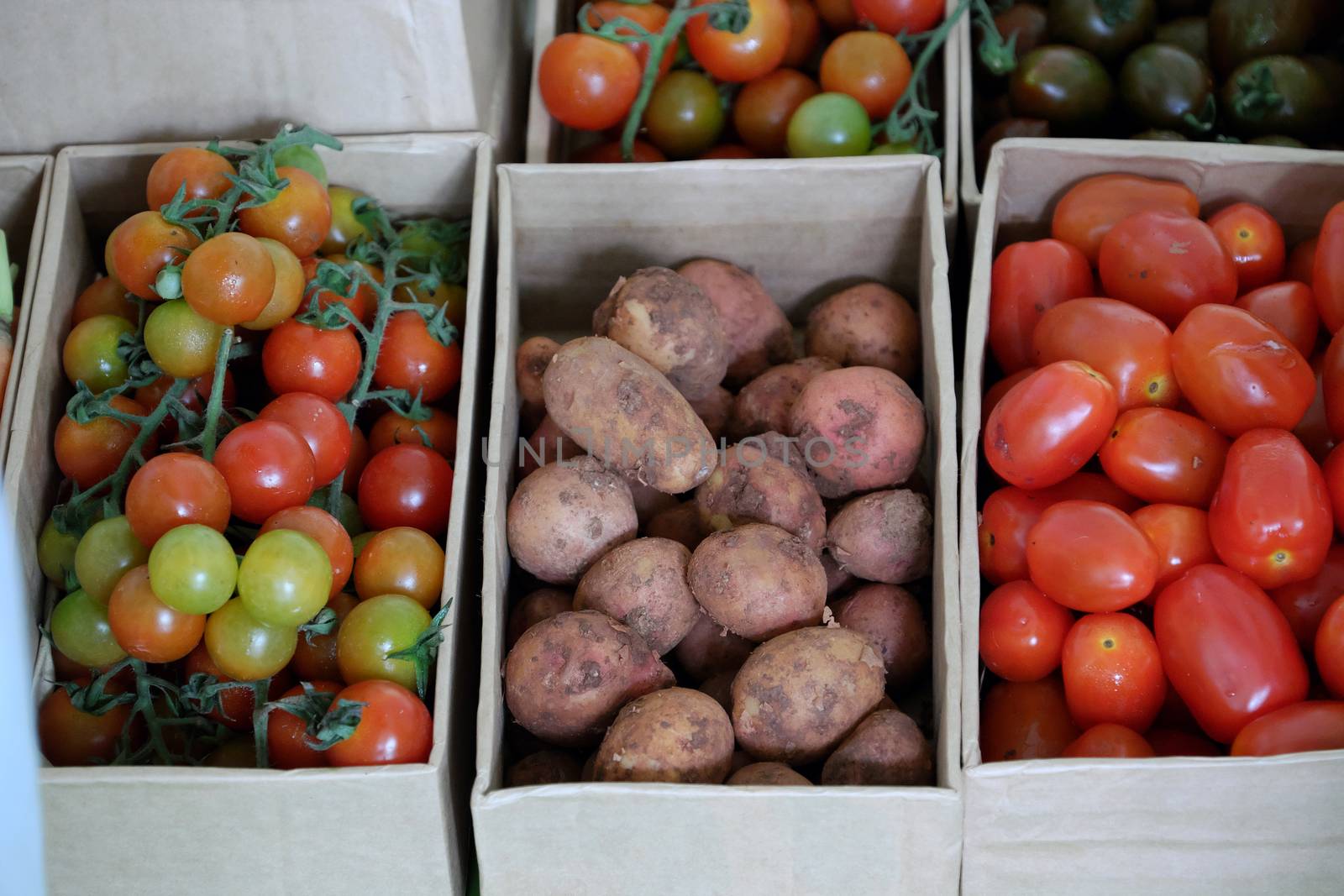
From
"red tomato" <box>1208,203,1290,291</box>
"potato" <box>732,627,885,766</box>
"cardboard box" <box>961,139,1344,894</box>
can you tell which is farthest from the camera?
"red tomato" <box>1208,203,1290,291</box>

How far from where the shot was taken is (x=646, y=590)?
1116mm

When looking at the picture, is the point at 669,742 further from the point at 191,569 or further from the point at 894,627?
the point at 191,569

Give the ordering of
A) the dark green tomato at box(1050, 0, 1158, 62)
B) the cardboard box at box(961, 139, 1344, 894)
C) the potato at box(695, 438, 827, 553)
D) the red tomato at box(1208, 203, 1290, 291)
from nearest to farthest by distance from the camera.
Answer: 1. the cardboard box at box(961, 139, 1344, 894)
2. the potato at box(695, 438, 827, 553)
3. the red tomato at box(1208, 203, 1290, 291)
4. the dark green tomato at box(1050, 0, 1158, 62)

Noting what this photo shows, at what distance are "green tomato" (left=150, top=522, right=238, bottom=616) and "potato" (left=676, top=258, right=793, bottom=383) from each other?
0.64 m

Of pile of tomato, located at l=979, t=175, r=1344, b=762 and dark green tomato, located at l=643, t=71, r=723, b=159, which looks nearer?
pile of tomato, located at l=979, t=175, r=1344, b=762

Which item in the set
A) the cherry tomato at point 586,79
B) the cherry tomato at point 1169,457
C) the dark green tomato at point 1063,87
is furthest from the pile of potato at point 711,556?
the dark green tomato at point 1063,87

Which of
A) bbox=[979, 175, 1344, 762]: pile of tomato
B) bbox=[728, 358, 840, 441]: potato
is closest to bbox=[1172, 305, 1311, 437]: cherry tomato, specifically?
bbox=[979, 175, 1344, 762]: pile of tomato

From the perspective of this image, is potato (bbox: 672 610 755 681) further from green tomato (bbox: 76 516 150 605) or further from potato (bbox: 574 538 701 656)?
green tomato (bbox: 76 516 150 605)

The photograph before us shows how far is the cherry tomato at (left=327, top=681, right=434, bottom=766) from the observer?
1003 millimetres

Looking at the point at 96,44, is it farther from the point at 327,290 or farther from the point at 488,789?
the point at 488,789

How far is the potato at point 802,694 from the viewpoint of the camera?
1060 mm

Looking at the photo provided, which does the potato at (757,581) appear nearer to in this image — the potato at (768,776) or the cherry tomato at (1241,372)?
the potato at (768,776)

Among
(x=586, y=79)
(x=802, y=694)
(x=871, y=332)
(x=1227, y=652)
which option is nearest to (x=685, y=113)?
(x=586, y=79)

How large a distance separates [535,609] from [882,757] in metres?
0.39
